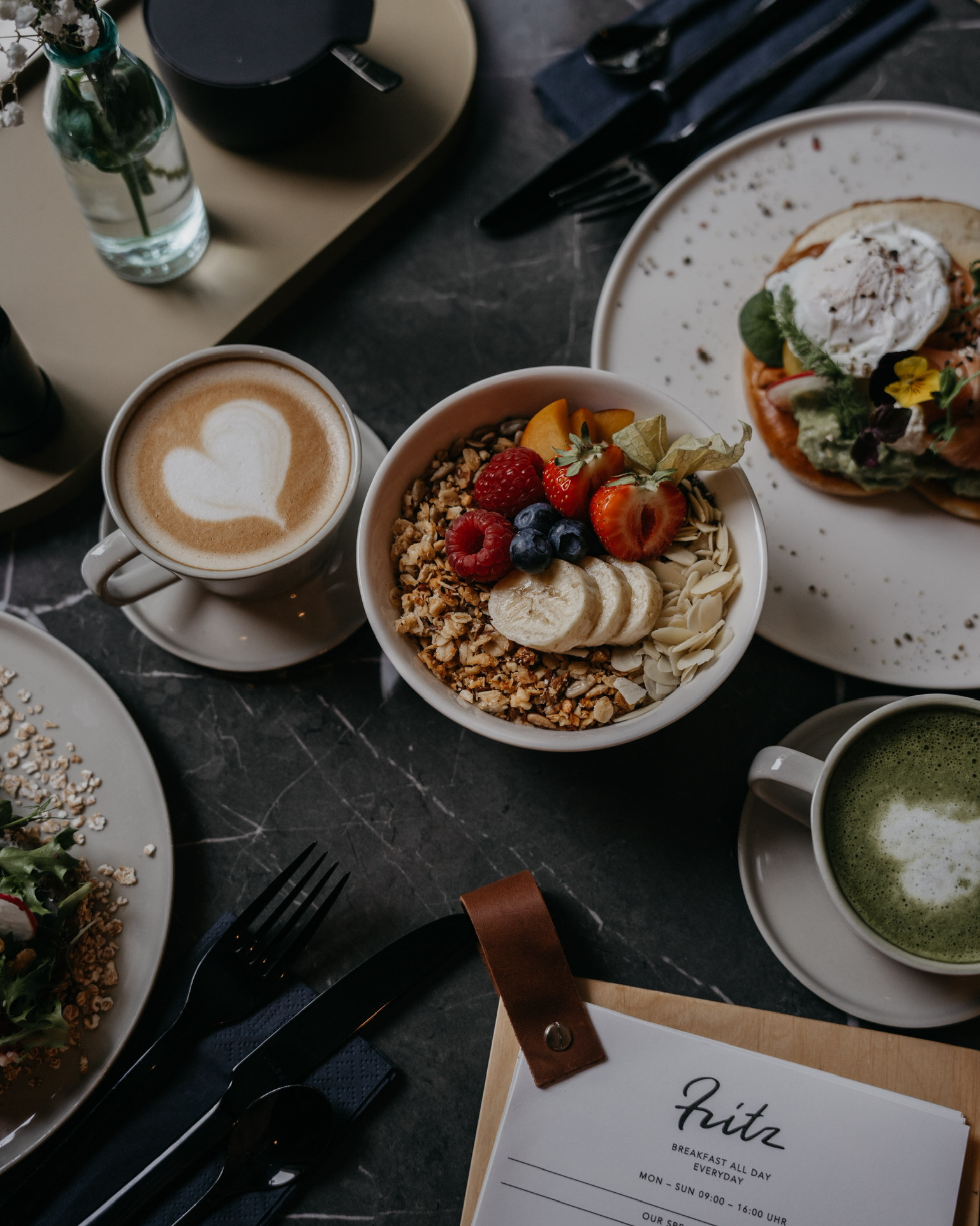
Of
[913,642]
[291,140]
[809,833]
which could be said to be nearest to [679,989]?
[809,833]

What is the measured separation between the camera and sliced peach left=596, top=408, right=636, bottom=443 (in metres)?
1.18

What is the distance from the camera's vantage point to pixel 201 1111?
1199 mm

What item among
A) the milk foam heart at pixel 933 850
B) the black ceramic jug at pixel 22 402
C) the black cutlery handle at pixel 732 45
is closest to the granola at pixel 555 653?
the milk foam heart at pixel 933 850

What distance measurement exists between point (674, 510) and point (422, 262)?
67cm

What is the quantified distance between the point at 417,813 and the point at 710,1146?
585 mm

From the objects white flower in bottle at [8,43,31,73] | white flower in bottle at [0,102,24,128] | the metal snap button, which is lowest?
the metal snap button

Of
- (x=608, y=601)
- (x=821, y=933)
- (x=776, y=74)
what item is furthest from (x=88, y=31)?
(x=821, y=933)

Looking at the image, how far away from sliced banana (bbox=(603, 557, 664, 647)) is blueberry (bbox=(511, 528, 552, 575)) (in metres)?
0.10

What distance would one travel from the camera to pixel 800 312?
133 cm

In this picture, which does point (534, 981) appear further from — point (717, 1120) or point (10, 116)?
point (10, 116)

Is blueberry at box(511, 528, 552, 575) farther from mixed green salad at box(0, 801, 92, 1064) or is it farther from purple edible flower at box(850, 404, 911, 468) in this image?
mixed green salad at box(0, 801, 92, 1064)

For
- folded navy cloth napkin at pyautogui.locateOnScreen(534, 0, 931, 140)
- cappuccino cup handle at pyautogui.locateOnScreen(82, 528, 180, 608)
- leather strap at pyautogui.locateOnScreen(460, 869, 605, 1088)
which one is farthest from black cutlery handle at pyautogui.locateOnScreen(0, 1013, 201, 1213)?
folded navy cloth napkin at pyautogui.locateOnScreen(534, 0, 931, 140)

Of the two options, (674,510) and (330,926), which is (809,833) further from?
(330,926)

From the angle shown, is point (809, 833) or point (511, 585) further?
point (809, 833)
